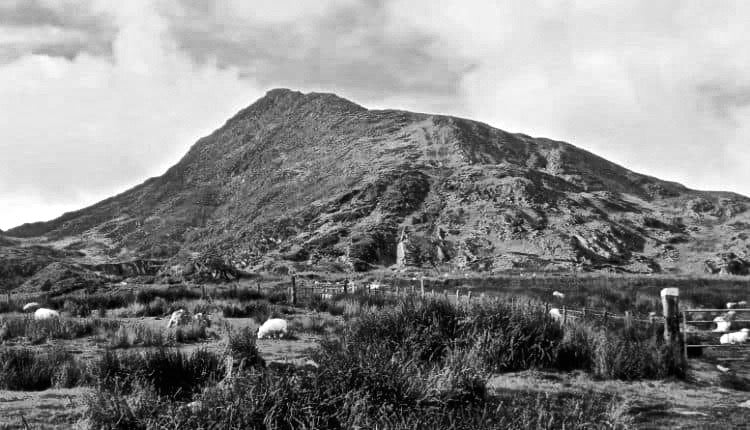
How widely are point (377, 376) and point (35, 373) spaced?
6746 mm

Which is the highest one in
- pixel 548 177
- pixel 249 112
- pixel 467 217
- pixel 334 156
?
pixel 249 112

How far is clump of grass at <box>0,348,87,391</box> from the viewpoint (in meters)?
9.98

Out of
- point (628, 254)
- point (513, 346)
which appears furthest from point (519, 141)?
point (513, 346)

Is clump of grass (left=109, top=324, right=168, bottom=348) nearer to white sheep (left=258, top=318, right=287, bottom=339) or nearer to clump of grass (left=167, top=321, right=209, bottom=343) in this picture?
clump of grass (left=167, top=321, right=209, bottom=343)

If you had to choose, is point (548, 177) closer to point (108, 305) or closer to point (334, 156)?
point (334, 156)

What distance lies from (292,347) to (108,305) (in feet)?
50.3

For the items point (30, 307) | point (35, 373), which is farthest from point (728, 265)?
point (35, 373)

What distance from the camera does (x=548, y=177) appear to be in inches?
4341

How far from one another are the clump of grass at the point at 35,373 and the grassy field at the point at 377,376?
1.3 inches

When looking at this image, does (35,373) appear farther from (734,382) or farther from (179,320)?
(734,382)

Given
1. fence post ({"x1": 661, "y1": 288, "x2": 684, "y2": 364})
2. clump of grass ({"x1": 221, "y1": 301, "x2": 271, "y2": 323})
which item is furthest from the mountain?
fence post ({"x1": 661, "y1": 288, "x2": 684, "y2": 364})

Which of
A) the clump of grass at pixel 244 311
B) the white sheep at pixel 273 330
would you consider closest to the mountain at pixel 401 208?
the clump of grass at pixel 244 311

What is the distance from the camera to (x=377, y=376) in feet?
22.3

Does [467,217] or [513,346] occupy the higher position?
[467,217]
